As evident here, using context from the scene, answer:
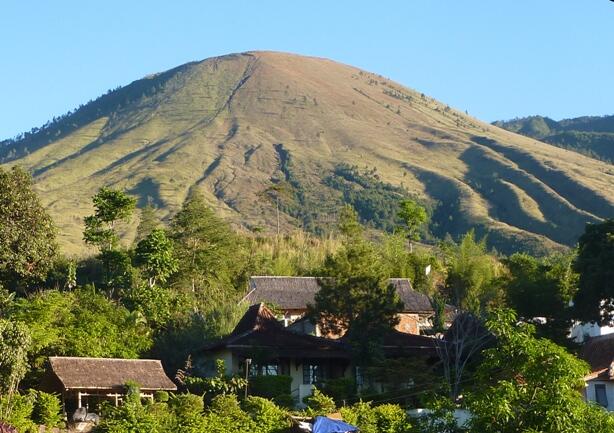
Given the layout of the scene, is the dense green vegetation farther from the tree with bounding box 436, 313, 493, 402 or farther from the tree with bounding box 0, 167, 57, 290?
the tree with bounding box 436, 313, 493, 402

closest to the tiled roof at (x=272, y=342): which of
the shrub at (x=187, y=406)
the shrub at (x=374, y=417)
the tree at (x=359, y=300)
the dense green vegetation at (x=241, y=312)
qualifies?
the tree at (x=359, y=300)

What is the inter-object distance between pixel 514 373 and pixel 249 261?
3748 cm

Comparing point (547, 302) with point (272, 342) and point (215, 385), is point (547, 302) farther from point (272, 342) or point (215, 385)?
point (215, 385)

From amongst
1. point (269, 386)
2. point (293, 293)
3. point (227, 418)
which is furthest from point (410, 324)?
point (227, 418)

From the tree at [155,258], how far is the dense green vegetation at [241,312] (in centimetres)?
7

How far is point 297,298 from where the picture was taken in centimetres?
5031

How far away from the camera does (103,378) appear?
33500 millimetres

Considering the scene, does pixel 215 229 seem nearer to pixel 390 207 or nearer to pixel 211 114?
pixel 390 207

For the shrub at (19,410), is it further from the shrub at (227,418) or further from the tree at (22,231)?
the tree at (22,231)

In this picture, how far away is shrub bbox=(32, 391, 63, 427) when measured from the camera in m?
30.9

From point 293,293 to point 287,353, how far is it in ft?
41.7

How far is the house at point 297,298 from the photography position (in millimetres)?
49312

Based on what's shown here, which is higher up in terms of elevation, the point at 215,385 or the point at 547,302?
the point at 547,302

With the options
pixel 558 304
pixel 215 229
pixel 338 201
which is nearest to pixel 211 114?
pixel 338 201
